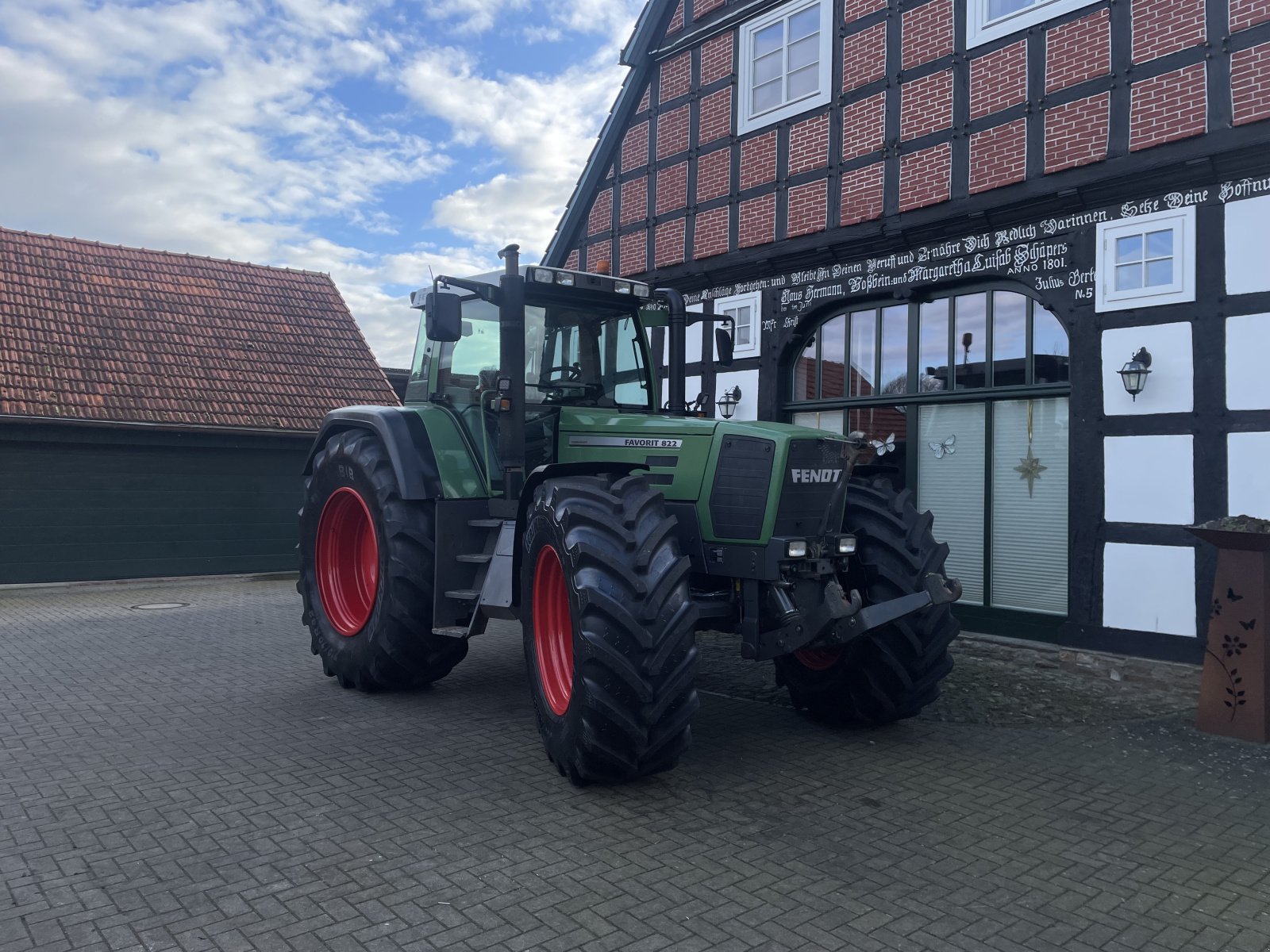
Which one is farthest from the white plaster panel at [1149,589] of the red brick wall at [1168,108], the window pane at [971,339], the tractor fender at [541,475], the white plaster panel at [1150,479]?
the tractor fender at [541,475]

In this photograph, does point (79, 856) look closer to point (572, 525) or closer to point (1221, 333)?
point (572, 525)

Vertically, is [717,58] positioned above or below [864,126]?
above

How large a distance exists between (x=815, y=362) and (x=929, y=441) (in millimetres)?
1685

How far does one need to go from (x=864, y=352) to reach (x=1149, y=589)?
3661 mm

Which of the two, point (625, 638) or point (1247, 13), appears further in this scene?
point (1247, 13)

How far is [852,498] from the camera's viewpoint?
5562 millimetres

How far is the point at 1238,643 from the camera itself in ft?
19.1

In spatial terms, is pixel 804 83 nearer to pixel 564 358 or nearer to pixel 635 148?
pixel 635 148

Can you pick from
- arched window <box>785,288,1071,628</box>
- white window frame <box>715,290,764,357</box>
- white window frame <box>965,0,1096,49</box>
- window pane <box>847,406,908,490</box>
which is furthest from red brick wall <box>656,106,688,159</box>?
window pane <box>847,406,908,490</box>

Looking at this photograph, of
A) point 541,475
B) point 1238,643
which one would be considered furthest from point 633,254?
point 1238,643

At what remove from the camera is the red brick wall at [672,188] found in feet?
Answer: 38.1

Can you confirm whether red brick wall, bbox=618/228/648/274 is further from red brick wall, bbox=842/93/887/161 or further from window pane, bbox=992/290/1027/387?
window pane, bbox=992/290/1027/387

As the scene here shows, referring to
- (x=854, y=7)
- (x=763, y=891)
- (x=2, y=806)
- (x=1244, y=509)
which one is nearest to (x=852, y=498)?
(x=763, y=891)

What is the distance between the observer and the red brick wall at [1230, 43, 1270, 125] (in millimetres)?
6953
